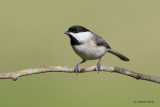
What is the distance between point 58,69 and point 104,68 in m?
0.39

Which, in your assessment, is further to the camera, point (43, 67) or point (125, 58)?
point (125, 58)

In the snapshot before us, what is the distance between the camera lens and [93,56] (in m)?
2.78

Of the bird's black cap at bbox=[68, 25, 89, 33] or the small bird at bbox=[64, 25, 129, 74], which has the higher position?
the bird's black cap at bbox=[68, 25, 89, 33]

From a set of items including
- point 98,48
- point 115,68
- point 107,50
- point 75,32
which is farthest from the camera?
point 107,50

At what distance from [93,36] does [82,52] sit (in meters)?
0.30

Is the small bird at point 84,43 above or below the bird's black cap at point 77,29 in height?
below

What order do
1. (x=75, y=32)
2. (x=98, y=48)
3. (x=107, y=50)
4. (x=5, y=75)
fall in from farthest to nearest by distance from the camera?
(x=107, y=50) → (x=98, y=48) → (x=75, y=32) → (x=5, y=75)

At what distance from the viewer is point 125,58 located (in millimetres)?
3059

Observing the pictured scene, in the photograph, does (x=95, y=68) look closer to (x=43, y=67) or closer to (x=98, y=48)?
(x=43, y=67)

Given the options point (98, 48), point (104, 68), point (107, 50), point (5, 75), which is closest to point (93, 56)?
point (98, 48)

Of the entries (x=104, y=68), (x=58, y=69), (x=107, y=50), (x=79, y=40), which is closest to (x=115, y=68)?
(x=104, y=68)

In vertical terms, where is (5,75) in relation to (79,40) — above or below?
below

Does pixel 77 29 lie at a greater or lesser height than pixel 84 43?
greater

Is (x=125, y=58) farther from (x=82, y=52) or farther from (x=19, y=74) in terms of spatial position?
(x=19, y=74)
